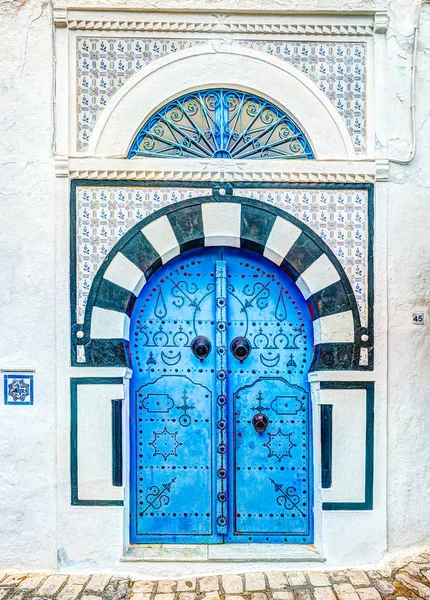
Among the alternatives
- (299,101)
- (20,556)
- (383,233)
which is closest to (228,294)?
(383,233)

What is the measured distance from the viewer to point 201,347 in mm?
3473

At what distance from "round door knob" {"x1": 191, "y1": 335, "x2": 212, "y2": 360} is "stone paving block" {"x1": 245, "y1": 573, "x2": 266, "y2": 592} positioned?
1383 mm

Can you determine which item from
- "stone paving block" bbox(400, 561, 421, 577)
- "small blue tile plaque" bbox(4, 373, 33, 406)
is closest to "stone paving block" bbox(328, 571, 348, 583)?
"stone paving block" bbox(400, 561, 421, 577)

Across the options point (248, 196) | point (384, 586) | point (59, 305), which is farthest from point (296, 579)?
point (248, 196)

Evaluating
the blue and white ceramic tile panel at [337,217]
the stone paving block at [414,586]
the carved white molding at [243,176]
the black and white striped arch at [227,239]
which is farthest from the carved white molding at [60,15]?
the stone paving block at [414,586]

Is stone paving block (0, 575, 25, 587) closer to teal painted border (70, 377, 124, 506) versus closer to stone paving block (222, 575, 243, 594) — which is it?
teal painted border (70, 377, 124, 506)

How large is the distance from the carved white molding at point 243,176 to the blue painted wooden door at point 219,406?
509 millimetres

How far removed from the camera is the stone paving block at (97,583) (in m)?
3.11

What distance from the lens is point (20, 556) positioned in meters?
3.31

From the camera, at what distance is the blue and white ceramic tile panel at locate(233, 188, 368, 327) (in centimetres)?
345

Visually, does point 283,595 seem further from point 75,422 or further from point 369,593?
point 75,422

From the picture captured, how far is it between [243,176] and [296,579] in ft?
8.40

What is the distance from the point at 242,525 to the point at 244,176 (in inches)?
91.3

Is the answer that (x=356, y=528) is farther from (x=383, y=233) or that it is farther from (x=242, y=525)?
(x=383, y=233)
